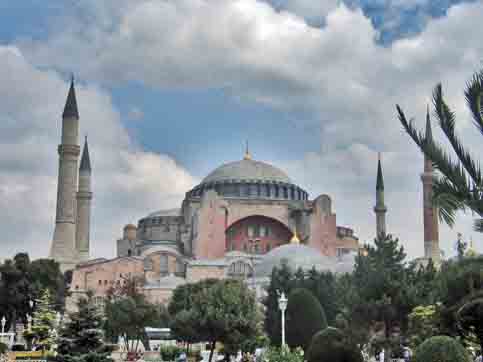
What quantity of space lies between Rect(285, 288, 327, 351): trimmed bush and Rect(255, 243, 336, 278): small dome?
27.2 metres

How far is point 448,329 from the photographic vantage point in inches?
571

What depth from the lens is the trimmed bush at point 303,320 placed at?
22.9 metres

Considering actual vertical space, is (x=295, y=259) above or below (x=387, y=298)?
above

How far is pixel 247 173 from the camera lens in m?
65.1

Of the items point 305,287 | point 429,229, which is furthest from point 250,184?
point 305,287

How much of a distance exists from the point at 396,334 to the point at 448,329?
814 centimetres

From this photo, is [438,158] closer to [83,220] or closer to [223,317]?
[223,317]

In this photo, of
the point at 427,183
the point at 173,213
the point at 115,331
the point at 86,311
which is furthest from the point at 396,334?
the point at 173,213

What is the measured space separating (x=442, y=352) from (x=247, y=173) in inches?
2094

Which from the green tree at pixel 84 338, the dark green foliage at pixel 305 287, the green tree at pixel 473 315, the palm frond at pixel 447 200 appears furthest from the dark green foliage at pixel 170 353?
the palm frond at pixel 447 200

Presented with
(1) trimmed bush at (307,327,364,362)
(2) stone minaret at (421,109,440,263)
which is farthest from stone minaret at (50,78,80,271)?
(1) trimmed bush at (307,327,364,362)

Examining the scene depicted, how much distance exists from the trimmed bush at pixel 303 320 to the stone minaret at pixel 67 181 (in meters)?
29.1

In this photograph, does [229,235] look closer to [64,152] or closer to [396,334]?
[64,152]

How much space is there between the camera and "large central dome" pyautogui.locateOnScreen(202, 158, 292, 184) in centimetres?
6469
